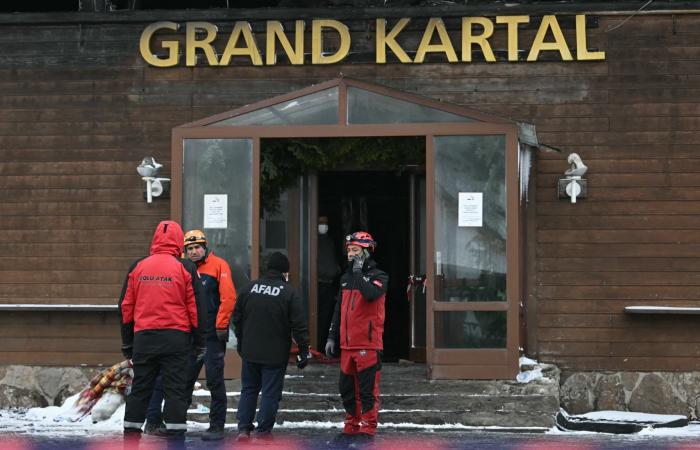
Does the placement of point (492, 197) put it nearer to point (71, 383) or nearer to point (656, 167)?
point (656, 167)

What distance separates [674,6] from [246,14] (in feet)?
Answer: 15.7

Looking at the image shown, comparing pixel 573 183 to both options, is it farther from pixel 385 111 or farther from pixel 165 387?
pixel 165 387

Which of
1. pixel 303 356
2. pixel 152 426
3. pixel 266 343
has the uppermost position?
pixel 266 343

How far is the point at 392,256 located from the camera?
51.6 ft

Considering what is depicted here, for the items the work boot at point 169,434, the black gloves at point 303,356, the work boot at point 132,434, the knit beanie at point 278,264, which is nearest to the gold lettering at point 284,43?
the knit beanie at point 278,264

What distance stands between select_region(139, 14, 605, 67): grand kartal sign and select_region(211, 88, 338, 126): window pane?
121 cm

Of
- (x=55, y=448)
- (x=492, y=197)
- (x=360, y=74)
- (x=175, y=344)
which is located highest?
(x=360, y=74)

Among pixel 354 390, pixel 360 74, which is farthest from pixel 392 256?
pixel 354 390

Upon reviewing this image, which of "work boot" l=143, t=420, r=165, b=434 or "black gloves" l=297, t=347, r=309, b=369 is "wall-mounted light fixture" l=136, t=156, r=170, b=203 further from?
"work boot" l=143, t=420, r=165, b=434

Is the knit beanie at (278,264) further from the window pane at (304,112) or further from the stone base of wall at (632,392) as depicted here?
the stone base of wall at (632,392)

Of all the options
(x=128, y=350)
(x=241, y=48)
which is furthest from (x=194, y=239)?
(x=241, y=48)

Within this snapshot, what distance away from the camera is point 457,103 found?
1317 centimetres

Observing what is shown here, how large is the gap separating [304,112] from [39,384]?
14.6 feet

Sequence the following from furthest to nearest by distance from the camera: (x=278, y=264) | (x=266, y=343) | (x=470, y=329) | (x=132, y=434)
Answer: (x=470, y=329) → (x=278, y=264) → (x=266, y=343) → (x=132, y=434)
